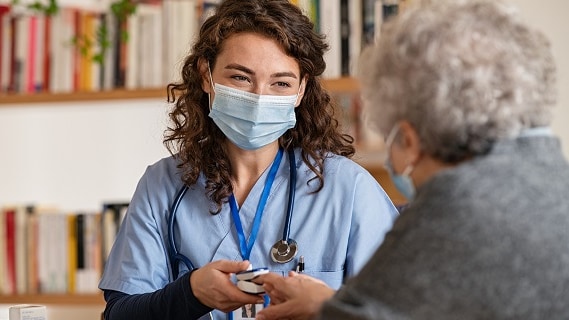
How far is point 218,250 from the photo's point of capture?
6.22ft

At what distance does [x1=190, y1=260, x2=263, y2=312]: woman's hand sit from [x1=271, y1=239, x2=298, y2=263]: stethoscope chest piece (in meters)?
0.20

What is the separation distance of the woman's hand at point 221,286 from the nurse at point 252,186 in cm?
20

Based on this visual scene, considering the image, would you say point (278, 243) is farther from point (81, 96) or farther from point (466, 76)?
point (81, 96)

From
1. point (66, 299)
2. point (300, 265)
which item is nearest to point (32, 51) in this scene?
point (66, 299)

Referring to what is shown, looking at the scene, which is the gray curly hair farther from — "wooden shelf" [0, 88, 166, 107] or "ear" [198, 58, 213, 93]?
"wooden shelf" [0, 88, 166, 107]

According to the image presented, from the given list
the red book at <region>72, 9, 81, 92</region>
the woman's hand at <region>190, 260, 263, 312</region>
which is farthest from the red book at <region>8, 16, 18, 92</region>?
the woman's hand at <region>190, 260, 263, 312</region>

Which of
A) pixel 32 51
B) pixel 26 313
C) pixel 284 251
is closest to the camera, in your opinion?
pixel 26 313

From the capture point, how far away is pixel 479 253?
108 centimetres

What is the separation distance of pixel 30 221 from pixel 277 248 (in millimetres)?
1569

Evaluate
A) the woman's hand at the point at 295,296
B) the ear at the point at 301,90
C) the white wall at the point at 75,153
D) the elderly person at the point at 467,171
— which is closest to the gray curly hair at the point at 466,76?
the elderly person at the point at 467,171

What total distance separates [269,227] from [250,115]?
228 mm

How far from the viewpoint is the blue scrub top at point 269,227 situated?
187cm

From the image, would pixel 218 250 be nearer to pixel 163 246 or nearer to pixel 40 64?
pixel 163 246

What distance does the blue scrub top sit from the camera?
187cm
